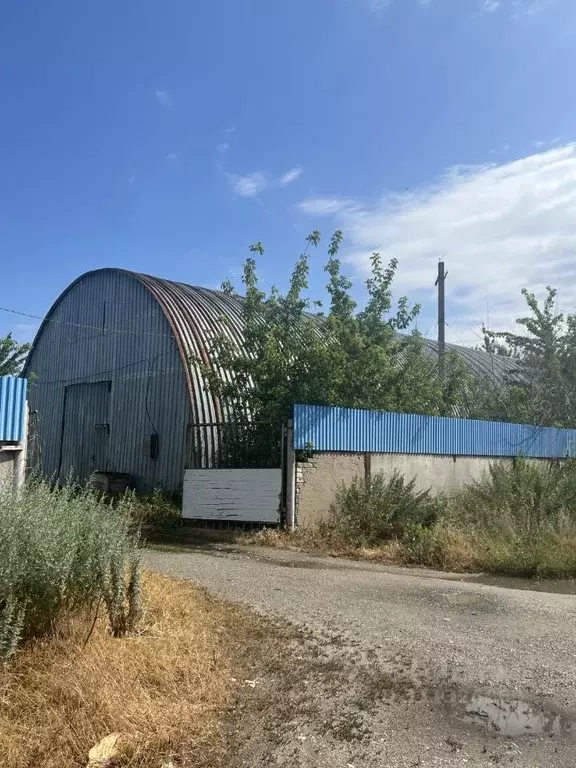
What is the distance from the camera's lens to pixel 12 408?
954 centimetres

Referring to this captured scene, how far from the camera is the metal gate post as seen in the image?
13.4m

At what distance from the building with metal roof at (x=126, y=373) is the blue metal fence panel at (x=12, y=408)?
6691 mm

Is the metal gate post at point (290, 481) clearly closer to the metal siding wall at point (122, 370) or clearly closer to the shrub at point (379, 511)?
the shrub at point (379, 511)

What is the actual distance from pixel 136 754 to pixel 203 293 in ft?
65.1

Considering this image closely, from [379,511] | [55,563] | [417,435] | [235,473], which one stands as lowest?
[379,511]

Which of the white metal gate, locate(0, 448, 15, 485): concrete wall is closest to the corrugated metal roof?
the white metal gate

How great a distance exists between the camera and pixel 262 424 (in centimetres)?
1492

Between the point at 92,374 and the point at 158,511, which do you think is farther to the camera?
the point at 92,374

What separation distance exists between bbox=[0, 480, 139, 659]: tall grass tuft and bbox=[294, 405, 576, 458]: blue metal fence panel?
315 inches

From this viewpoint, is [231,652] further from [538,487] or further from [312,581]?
[538,487]

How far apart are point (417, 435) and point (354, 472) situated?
2.64 m

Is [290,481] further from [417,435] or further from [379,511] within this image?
[417,435]

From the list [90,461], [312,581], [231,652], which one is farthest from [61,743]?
[90,461]

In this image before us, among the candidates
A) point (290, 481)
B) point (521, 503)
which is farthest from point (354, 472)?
point (521, 503)
